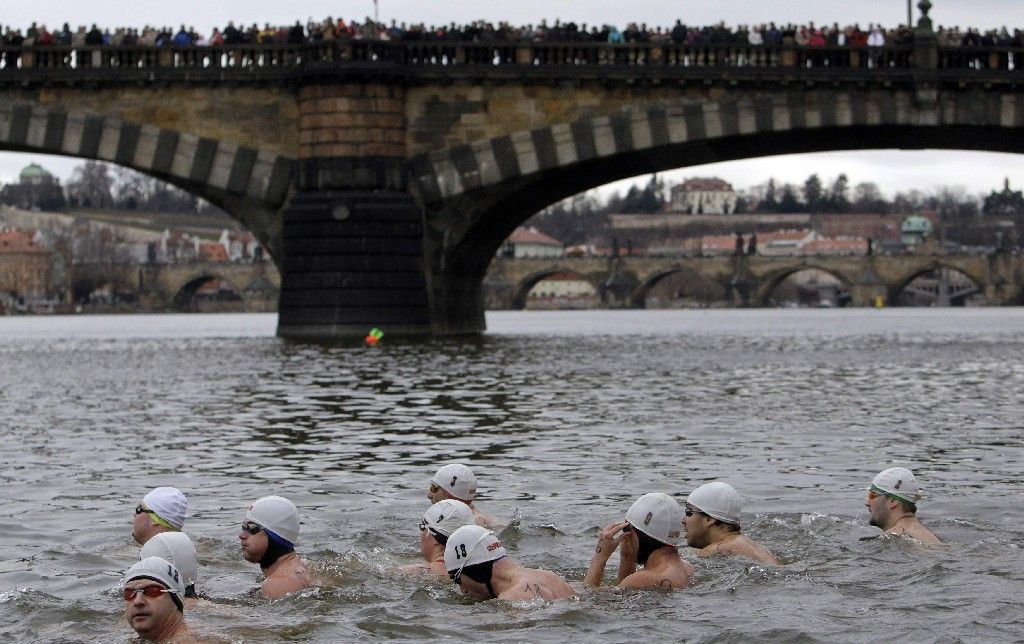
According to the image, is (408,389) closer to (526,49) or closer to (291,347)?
(291,347)

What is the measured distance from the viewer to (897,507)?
1329 cm

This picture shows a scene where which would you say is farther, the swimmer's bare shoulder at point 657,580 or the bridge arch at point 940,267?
the bridge arch at point 940,267

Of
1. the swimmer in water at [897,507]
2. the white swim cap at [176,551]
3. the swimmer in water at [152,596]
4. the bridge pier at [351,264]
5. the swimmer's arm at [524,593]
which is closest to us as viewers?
the swimmer in water at [152,596]

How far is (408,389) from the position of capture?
28.1m

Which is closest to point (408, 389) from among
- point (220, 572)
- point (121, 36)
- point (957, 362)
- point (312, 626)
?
point (957, 362)

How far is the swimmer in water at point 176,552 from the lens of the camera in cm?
1046

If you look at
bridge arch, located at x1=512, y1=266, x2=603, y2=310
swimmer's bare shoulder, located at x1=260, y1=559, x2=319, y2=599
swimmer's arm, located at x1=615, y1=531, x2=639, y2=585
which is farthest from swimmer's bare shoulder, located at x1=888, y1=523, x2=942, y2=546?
bridge arch, located at x1=512, y1=266, x2=603, y2=310

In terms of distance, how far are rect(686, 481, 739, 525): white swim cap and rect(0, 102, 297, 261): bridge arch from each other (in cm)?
3367

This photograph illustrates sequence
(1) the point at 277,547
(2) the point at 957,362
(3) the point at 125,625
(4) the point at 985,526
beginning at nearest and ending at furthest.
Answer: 1. (3) the point at 125,625
2. (1) the point at 277,547
3. (4) the point at 985,526
4. (2) the point at 957,362

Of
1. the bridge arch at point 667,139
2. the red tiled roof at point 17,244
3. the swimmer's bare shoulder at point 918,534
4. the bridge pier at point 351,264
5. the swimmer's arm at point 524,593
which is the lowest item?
the swimmer's bare shoulder at point 918,534

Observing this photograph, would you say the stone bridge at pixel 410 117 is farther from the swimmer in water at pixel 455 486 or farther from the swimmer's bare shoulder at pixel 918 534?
the swimmer's bare shoulder at pixel 918 534

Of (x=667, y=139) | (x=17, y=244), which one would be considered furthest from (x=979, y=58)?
(x=17, y=244)

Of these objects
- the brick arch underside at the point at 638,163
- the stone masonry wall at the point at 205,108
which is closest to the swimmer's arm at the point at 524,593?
the brick arch underside at the point at 638,163

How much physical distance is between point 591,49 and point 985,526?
31.4 metres
